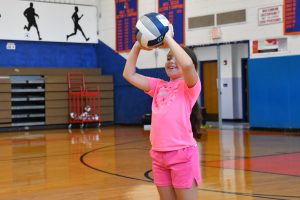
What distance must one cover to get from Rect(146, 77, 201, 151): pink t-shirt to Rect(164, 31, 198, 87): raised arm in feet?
0.20

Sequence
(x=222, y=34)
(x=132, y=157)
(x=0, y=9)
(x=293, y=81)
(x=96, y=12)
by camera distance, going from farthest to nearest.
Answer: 1. (x=96, y=12)
2. (x=0, y=9)
3. (x=222, y=34)
4. (x=293, y=81)
5. (x=132, y=157)

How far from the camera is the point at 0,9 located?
55.2ft

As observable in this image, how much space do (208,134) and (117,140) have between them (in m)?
2.49

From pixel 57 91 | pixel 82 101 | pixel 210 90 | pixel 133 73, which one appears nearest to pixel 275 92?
pixel 210 90

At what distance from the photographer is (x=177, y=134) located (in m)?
3.17

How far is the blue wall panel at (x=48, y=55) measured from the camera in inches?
684

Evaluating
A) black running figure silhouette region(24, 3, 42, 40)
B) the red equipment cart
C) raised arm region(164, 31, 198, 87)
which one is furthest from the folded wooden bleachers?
raised arm region(164, 31, 198, 87)

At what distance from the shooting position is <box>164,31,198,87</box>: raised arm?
308cm

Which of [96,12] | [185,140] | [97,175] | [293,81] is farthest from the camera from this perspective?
[96,12]

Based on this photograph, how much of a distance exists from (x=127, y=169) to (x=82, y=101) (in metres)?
10.5

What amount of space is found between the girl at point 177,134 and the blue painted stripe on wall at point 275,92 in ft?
35.2

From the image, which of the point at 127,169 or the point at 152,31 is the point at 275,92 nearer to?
the point at 127,169

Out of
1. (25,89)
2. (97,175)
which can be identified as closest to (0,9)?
(25,89)

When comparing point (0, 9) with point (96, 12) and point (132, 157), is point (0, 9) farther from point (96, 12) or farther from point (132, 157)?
point (132, 157)
